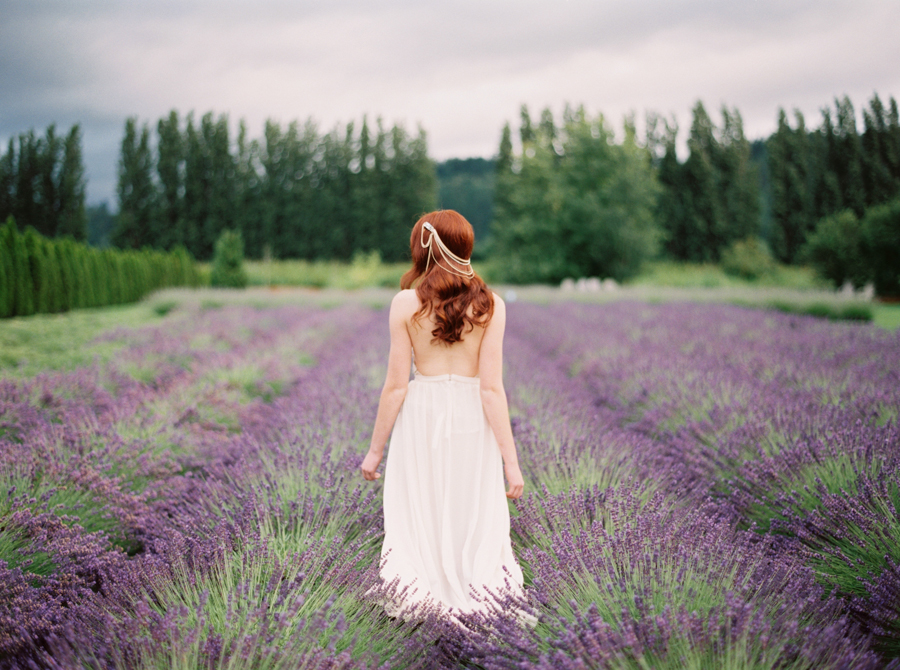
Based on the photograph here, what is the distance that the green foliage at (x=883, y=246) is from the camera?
9336 millimetres

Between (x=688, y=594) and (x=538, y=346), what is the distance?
589cm

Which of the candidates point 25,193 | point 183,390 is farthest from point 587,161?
point 183,390

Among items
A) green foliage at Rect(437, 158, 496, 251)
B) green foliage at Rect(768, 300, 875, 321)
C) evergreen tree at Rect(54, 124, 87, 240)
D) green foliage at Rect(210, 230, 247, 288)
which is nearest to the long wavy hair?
green foliage at Rect(768, 300, 875, 321)

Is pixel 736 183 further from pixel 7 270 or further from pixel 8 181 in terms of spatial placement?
pixel 7 270

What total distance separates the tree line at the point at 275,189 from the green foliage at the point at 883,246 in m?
21.9

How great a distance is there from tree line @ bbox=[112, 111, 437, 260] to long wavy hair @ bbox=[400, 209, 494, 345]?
2738 cm

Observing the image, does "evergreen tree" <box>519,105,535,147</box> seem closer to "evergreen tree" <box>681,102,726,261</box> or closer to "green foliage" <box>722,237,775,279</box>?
"evergreen tree" <box>681,102,726,261</box>

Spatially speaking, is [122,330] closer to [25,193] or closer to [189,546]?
[25,193]

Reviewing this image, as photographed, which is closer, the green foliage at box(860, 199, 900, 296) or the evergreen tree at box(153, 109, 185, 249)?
the green foliage at box(860, 199, 900, 296)

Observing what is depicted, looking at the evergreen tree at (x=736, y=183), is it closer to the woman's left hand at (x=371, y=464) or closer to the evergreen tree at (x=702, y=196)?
the evergreen tree at (x=702, y=196)

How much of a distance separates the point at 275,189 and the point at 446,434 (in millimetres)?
31801

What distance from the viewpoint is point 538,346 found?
23.8 feet

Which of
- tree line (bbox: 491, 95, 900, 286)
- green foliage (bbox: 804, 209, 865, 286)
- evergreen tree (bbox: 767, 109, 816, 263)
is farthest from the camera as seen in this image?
evergreen tree (bbox: 767, 109, 816, 263)

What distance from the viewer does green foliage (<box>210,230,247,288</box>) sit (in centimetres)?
2039
